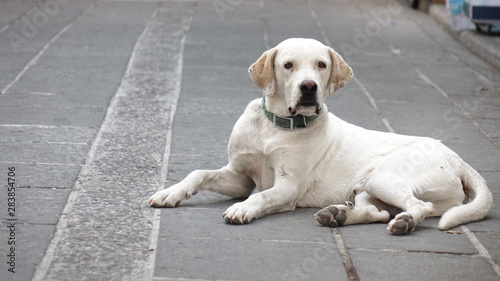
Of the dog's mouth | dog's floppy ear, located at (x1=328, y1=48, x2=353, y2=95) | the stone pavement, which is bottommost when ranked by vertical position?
the stone pavement

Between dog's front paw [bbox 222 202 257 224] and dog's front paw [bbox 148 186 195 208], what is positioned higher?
dog's front paw [bbox 222 202 257 224]

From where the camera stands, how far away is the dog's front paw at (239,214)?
4660mm

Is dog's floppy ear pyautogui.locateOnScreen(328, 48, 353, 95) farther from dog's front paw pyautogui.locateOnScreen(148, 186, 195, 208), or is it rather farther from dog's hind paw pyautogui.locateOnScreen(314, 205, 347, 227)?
dog's front paw pyautogui.locateOnScreen(148, 186, 195, 208)

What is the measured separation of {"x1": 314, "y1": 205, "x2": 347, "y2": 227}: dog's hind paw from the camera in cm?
468

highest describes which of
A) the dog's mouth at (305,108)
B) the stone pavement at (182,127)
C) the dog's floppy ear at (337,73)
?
the dog's floppy ear at (337,73)

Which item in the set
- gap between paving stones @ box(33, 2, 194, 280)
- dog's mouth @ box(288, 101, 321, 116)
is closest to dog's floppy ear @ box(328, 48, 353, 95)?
dog's mouth @ box(288, 101, 321, 116)

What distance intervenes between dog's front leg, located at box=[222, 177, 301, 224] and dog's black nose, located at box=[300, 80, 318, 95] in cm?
51

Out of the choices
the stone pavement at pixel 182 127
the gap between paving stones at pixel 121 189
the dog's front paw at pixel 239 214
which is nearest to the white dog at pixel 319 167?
the dog's front paw at pixel 239 214

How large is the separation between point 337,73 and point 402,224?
0.99 m

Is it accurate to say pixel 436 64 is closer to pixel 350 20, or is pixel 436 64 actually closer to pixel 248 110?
pixel 350 20

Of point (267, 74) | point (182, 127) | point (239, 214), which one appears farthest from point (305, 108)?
point (182, 127)

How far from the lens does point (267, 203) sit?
15.9ft

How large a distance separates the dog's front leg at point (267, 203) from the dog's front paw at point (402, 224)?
24.1 inches

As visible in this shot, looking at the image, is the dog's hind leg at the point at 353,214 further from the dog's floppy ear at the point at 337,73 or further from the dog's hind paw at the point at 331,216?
the dog's floppy ear at the point at 337,73
